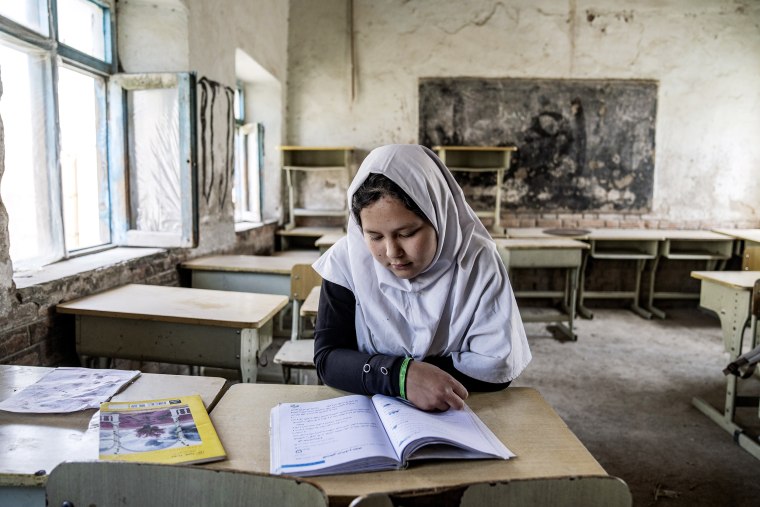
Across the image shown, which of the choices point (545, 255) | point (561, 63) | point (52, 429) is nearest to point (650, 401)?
point (545, 255)

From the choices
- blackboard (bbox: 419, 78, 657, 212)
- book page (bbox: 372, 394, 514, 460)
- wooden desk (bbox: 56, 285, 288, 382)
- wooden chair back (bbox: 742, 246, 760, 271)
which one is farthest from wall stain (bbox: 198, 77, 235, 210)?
wooden chair back (bbox: 742, 246, 760, 271)

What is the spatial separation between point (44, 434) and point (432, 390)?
0.76 m

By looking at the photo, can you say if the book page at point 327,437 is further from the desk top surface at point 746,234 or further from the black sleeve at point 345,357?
the desk top surface at point 746,234

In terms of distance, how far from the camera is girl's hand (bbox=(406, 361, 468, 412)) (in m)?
1.07

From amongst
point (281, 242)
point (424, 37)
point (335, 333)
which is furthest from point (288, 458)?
point (424, 37)

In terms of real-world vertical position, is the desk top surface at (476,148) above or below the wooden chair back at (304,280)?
above

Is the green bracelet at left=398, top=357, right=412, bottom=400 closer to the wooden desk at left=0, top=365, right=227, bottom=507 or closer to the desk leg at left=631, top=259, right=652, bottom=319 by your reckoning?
the wooden desk at left=0, top=365, right=227, bottom=507

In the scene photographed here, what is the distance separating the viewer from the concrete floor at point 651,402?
2.34 meters

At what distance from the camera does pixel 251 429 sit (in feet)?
3.48

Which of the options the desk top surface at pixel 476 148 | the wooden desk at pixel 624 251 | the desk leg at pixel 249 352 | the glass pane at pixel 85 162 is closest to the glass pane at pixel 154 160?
the glass pane at pixel 85 162

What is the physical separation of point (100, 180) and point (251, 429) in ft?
8.88

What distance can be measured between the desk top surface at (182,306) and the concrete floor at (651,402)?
167 cm

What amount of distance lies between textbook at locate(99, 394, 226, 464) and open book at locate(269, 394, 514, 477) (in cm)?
12

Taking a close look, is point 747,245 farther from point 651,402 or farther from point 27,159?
point 27,159
